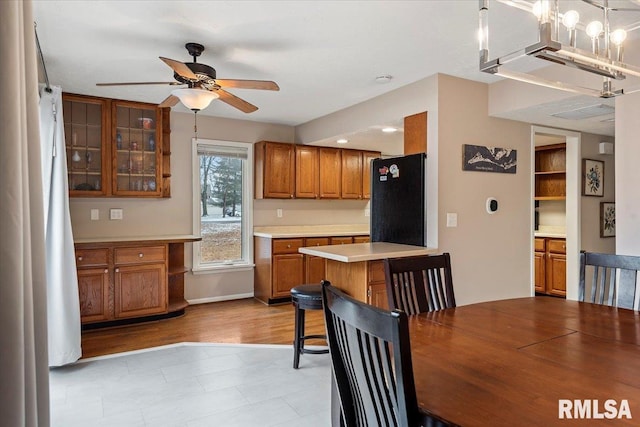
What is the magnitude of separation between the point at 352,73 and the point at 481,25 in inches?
82.1

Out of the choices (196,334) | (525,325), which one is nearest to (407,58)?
(525,325)

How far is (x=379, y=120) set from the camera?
404 cm

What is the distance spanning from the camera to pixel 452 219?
3.46 m

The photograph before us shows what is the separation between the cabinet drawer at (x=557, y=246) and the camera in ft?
16.6

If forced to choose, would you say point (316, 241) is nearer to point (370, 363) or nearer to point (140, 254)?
point (140, 254)

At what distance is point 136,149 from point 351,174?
2.78 m

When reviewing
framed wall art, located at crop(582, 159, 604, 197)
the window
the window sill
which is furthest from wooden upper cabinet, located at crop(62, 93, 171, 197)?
framed wall art, located at crop(582, 159, 604, 197)

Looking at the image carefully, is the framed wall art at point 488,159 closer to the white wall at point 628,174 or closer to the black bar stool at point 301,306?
the white wall at point 628,174

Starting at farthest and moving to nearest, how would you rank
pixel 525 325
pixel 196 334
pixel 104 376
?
1. pixel 196 334
2. pixel 104 376
3. pixel 525 325

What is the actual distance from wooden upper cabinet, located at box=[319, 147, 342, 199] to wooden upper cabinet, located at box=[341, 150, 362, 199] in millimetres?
79

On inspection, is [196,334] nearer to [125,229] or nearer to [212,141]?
[125,229]

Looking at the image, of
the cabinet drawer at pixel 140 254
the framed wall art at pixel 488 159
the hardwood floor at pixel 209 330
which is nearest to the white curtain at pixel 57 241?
the hardwood floor at pixel 209 330

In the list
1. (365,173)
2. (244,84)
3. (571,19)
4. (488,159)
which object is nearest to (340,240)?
(365,173)

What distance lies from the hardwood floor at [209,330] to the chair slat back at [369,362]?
247 centimetres
